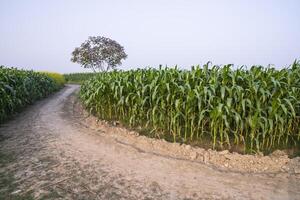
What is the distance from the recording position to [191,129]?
5.26 metres

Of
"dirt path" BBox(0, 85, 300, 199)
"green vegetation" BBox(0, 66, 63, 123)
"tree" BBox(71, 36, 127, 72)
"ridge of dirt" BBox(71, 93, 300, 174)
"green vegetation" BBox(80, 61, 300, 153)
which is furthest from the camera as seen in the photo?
"tree" BBox(71, 36, 127, 72)

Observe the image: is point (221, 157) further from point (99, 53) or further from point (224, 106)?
point (99, 53)

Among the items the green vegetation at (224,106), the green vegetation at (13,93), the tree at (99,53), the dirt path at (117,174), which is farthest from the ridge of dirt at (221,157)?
the tree at (99,53)

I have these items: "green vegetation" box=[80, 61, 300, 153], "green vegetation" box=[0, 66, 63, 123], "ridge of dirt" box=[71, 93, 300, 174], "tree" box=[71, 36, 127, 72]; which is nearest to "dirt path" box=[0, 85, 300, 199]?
"ridge of dirt" box=[71, 93, 300, 174]

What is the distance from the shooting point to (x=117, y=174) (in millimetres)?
4055

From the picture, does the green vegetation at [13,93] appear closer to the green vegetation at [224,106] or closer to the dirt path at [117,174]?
the dirt path at [117,174]

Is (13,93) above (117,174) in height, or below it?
above

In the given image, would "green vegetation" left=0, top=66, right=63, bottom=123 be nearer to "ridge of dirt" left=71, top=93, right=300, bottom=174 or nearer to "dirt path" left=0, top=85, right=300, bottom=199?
"dirt path" left=0, top=85, right=300, bottom=199

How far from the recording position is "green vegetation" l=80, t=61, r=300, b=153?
483 cm

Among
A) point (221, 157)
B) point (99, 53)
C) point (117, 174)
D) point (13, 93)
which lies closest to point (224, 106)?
point (221, 157)

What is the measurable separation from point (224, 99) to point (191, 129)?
0.80 m

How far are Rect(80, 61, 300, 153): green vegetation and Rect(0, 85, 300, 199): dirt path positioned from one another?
29.1 inches

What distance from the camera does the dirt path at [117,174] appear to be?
11.4 ft

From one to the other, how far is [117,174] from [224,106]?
211 centimetres
